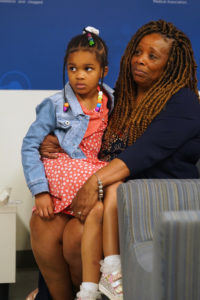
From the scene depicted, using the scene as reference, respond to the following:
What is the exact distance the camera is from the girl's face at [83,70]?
2264 mm

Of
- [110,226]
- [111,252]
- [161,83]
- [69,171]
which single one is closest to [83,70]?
[161,83]

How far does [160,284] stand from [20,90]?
194 cm

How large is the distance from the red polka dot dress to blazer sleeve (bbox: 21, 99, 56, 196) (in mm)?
45

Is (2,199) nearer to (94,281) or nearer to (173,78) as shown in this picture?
(94,281)

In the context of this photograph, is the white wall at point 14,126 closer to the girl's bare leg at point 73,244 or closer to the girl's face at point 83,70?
the girl's face at point 83,70

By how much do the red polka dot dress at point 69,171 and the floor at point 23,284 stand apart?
82cm

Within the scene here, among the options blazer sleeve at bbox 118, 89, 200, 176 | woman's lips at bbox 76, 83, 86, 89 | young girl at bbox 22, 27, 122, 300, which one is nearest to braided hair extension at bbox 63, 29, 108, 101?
young girl at bbox 22, 27, 122, 300

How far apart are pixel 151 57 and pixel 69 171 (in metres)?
0.69

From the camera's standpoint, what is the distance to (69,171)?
2.22m

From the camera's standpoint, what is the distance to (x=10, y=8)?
2953 mm

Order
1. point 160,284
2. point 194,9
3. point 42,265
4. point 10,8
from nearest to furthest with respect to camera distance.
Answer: point 160,284 < point 42,265 < point 10,8 < point 194,9

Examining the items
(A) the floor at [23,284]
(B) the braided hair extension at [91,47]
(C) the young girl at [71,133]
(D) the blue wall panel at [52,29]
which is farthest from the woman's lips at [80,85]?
(A) the floor at [23,284]

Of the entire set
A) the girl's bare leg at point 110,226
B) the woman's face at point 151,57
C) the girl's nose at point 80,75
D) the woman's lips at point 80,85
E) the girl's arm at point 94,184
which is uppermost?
the woman's face at point 151,57

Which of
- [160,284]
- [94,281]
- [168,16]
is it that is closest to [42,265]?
[94,281]
